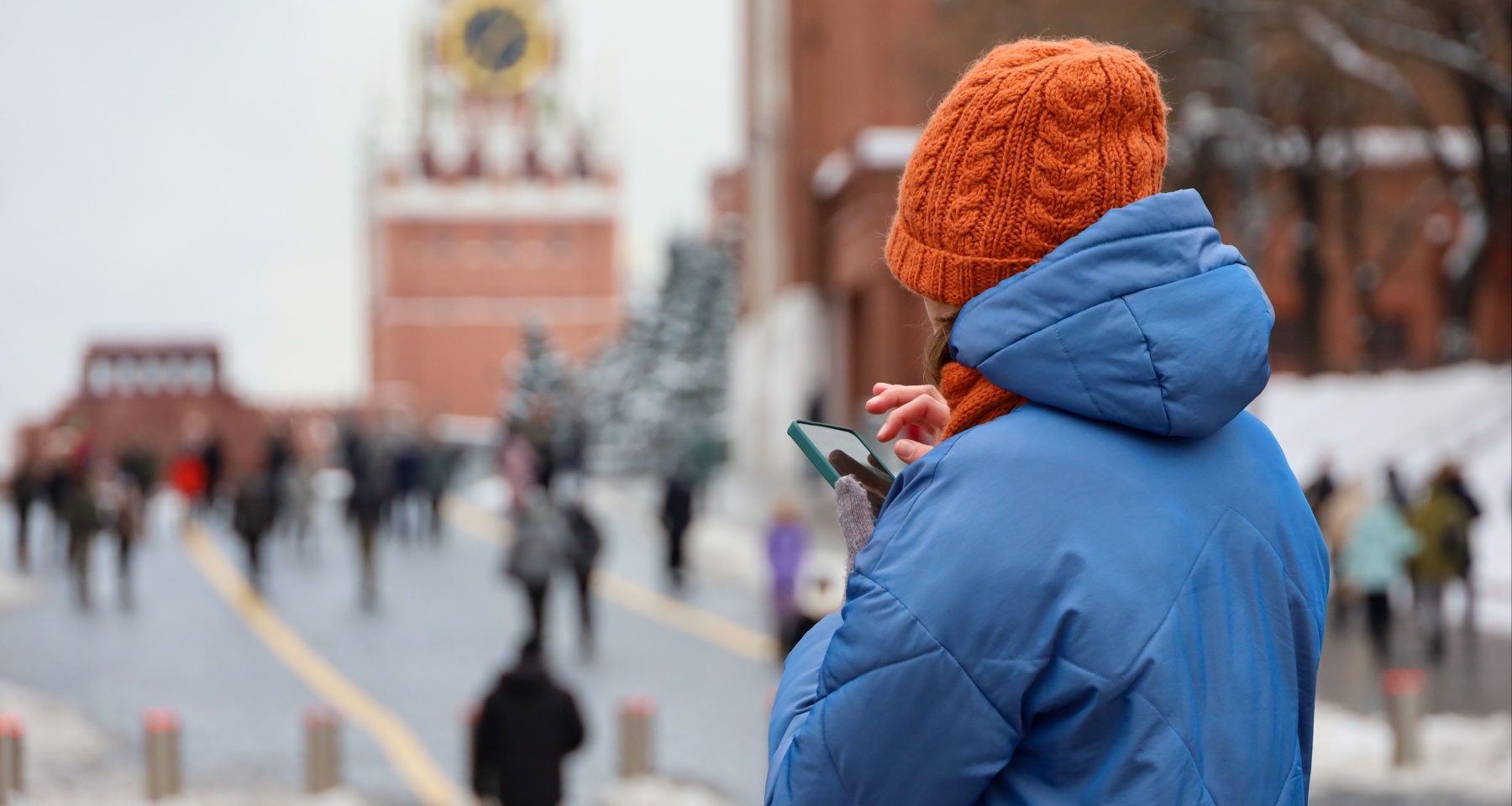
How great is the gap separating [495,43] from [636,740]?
90.9m

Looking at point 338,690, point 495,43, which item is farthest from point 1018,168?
point 495,43

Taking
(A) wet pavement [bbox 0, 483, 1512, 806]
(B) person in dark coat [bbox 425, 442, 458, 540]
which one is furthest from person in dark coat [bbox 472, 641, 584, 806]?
(B) person in dark coat [bbox 425, 442, 458, 540]

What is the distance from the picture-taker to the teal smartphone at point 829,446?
6.15 feet

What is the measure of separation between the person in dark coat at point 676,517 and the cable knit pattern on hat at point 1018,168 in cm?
1991

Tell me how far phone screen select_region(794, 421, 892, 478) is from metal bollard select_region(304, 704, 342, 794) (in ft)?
27.8

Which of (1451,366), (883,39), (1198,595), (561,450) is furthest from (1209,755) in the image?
(883,39)

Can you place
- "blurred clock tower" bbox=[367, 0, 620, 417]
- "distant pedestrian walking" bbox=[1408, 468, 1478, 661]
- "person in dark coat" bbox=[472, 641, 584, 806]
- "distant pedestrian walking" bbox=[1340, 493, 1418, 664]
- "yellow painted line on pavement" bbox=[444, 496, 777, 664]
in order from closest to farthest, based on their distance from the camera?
"person in dark coat" bbox=[472, 641, 584, 806]
"distant pedestrian walking" bbox=[1408, 468, 1478, 661]
"distant pedestrian walking" bbox=[1340, 493, 1418, 664]
"yellow painted line on pavement" bbox=[444, 496, 777, 664]
"blurred clock tower" bbox=[367, 0, 620, 417]

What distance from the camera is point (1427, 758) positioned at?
10.0 metres

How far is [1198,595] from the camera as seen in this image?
164 cm

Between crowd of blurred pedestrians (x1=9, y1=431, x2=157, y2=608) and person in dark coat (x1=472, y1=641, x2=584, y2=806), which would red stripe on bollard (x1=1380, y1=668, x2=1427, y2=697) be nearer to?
person in dark coat (x1=472, y1=641, x2=584, y2=806)

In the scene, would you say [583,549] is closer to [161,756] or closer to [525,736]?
[161,756]

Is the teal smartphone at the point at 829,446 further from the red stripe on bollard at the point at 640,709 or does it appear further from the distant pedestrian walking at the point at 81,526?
the distant pedestrian walking at the point at 81,526

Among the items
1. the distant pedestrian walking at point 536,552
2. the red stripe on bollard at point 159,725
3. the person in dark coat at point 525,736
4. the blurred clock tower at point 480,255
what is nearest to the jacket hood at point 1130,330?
the person in dark coat at point 525,736

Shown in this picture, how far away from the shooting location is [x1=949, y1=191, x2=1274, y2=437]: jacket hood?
162 centimetres
